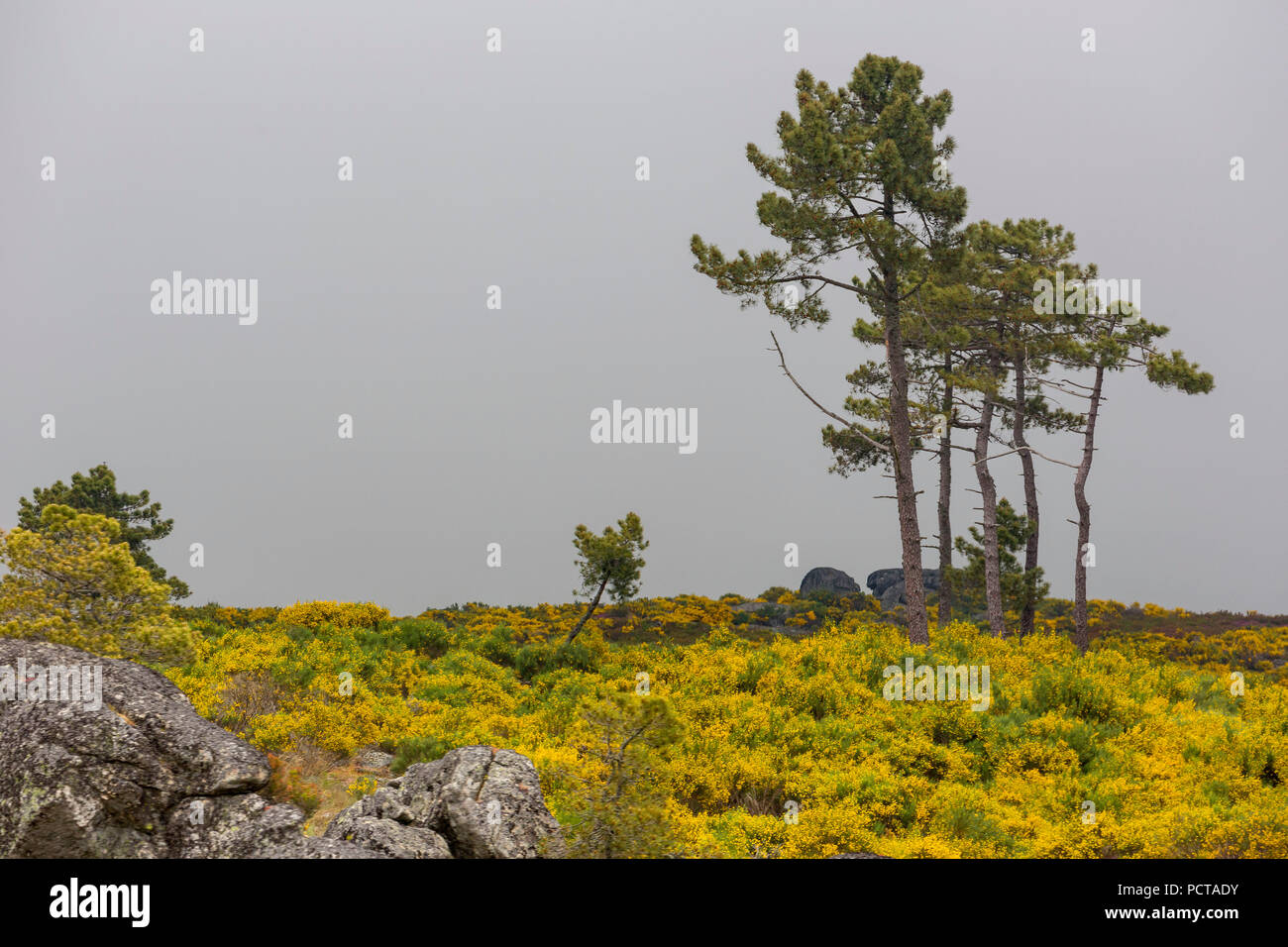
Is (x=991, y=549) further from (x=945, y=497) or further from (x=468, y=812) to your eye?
(x=468, y=812)

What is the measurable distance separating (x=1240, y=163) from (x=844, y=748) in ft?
59.7

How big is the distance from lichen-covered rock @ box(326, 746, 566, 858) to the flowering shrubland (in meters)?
0.48

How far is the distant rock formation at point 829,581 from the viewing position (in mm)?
47938

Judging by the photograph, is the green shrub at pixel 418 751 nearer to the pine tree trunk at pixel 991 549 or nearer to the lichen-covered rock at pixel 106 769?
the lichen-covered rock at pixel 106 769

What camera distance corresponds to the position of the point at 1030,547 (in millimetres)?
27031

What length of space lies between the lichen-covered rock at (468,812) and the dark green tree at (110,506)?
25.6 metres

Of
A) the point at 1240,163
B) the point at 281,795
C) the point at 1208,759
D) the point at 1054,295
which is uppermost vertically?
the point at 1240,163

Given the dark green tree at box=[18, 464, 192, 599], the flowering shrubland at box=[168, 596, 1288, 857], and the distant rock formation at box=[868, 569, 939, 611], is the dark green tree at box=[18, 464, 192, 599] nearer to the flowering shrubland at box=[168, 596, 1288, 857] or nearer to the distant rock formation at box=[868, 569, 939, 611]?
the flowering shrubland at box=[168, 596, 1288, 857]

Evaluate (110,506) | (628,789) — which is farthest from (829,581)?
(628,789)

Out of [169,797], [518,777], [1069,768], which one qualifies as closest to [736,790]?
[518,777]

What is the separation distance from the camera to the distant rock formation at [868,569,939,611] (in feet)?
151

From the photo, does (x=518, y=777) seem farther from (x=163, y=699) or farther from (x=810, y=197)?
(x=810, y=197)

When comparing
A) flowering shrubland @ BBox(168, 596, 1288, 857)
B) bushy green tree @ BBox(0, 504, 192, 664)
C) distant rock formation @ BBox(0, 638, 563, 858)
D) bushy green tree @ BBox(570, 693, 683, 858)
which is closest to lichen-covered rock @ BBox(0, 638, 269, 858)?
distant rock formation @ BBox(0, 638, 563, 858)

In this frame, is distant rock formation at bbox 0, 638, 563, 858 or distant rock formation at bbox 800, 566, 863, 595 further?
distant rock formation at bbox 800, 566, 863, 595
